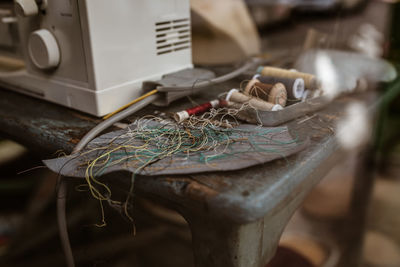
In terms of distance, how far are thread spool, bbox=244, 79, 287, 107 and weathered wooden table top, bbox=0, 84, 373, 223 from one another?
0.18 ft

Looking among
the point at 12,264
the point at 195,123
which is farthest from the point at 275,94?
the point at 12,264

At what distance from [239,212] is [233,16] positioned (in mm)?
1053

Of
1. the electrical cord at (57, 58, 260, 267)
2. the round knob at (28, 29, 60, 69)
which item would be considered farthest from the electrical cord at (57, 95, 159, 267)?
the round knob at (28, 29, 60, 69)

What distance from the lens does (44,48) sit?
73 cm

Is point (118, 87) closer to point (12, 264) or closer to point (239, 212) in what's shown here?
point (239, 212)

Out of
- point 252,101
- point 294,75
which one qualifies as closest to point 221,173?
point 252,101

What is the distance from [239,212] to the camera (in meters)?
0.42

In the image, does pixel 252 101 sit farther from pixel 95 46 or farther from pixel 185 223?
pixel 185 223

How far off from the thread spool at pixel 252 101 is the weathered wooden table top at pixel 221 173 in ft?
0.15

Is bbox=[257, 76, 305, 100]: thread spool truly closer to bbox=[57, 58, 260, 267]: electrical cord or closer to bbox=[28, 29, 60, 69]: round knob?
bbox=[57, 58, 260, 267]: electrical cord

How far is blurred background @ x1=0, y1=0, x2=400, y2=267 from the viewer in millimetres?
1180

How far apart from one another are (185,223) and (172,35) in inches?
30.8

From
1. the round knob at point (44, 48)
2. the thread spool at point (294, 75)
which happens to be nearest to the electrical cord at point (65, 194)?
the round knob at point (44, 48)

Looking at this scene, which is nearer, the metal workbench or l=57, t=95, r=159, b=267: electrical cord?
the metal workbench
